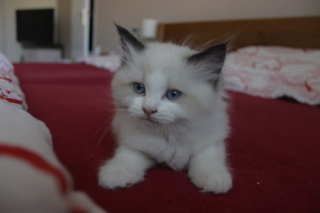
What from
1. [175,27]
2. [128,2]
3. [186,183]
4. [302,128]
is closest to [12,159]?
[186,183]

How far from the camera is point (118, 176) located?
693mm

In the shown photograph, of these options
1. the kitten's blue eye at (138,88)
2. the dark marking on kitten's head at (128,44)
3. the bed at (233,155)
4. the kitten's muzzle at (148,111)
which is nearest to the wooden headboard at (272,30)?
the bed at (233,155)

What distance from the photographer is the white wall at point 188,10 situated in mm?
2855

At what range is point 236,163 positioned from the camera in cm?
90

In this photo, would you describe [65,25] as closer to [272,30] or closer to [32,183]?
[272,30]

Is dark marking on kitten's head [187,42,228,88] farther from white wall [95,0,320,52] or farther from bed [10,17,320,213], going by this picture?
white wall [95,0,320,52]

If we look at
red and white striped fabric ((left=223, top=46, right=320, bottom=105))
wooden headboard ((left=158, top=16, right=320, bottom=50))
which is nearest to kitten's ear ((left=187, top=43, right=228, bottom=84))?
red and white striped fabric ((left=223, top=46, right=320, bottom=105))

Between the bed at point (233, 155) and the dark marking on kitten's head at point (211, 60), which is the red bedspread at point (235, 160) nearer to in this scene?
the bed at point (233, 155)

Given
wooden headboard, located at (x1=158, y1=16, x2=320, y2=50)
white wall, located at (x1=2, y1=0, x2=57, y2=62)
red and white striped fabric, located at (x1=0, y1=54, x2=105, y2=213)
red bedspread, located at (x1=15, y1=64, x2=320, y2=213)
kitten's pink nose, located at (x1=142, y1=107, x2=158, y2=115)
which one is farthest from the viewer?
white wall, located at (x1=2, y1=0, x2=57, y2=62)

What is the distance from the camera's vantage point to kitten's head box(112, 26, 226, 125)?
76cm

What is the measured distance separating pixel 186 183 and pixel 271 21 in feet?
9.23

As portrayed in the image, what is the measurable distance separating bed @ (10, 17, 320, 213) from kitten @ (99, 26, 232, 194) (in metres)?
0.06

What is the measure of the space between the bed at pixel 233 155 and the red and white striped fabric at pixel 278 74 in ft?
0.37

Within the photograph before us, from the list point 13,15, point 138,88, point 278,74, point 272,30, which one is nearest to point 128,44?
point 138,88
